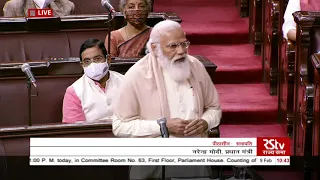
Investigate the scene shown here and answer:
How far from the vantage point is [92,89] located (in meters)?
3.33

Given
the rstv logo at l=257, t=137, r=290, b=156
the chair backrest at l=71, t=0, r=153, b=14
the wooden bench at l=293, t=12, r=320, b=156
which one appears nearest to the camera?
the rstv logo at l=257, t=137, r=290, b=156

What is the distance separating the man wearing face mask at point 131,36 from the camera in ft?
12.6

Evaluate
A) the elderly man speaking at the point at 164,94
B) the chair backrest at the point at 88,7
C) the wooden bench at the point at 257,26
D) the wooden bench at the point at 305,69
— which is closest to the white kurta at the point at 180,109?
the elderly man speaking at the point at 164,94

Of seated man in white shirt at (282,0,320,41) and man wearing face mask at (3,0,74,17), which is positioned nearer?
seated man in white shirt at (282,0,320,41)

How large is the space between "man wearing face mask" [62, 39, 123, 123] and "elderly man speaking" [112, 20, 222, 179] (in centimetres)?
50

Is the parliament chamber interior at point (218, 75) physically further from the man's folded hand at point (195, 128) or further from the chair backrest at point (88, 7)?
the man's folded hand at point (195, 128)

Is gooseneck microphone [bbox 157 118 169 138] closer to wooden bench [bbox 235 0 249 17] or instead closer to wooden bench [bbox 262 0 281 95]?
wooden bench [bbox 262 0 281 95]

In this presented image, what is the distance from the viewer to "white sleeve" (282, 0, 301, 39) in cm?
378

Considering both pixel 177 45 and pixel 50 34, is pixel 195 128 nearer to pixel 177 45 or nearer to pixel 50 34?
pixel 177 45

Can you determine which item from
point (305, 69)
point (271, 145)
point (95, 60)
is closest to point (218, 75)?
point (305, 69)

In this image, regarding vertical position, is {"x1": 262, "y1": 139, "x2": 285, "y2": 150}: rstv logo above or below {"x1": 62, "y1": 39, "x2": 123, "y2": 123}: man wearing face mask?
below

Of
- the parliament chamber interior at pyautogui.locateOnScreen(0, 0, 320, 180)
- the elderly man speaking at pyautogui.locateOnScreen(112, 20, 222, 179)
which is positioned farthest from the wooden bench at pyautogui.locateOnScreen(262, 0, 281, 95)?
the elderly man speaking at pyautogui.locateOnScreen(112, 20, 222, 179)

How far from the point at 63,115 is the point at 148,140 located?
816 mm

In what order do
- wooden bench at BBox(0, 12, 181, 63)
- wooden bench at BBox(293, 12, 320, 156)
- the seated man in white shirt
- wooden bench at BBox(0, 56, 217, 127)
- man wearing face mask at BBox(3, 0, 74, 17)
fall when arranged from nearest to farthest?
wooden bench at BBox(293, 12, 320, 156) → wooden bench at BBox(0, 56, 217, 127) → the seated man in white shirt → wooden bench at BBox(0, 12, 181, 63) → man wearing face mask at BBox(3, 0, 74, 17)
